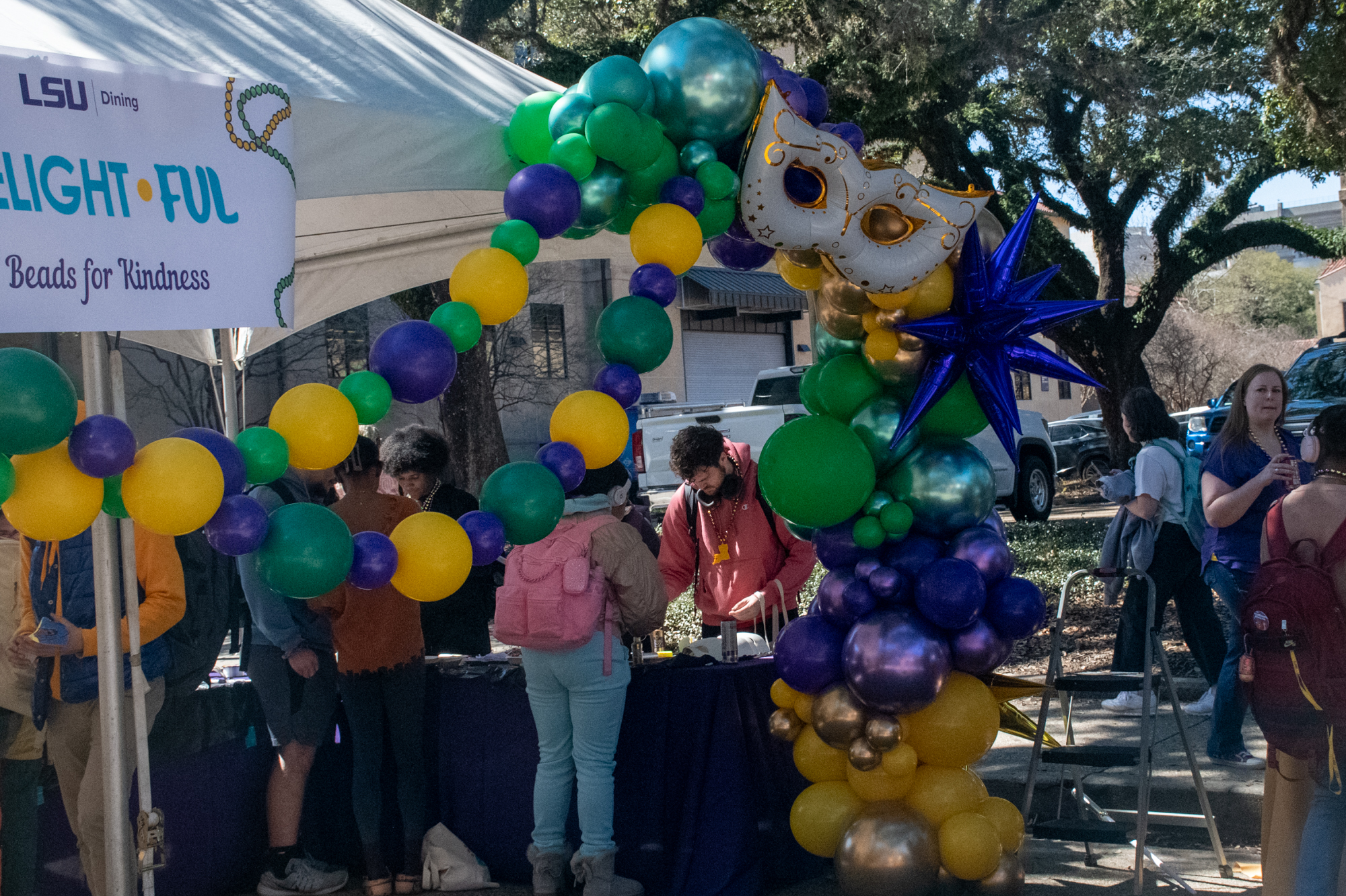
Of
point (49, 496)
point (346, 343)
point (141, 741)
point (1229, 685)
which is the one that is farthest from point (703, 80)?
point (346, 343)

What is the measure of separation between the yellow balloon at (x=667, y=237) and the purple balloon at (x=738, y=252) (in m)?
0.55

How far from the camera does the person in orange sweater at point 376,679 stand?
14.9ft

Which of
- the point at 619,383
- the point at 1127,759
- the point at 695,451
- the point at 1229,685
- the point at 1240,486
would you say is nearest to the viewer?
the point at 619,383

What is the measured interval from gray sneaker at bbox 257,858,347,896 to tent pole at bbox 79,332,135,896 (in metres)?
1.23

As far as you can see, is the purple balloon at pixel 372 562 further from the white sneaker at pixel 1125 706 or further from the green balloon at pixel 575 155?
the white sneaker at pixel 1125 706

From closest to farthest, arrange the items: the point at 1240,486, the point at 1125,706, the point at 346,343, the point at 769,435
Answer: the point at 1240,486
the point at 1125,706
the point at 769,435
the point at 346,343

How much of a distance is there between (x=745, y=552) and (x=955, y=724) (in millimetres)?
1362

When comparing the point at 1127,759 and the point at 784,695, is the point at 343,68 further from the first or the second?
the point at 1127,759

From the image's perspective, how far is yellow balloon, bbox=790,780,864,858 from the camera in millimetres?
4000

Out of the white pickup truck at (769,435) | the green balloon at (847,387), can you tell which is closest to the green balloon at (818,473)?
the green balloon at (847,387)

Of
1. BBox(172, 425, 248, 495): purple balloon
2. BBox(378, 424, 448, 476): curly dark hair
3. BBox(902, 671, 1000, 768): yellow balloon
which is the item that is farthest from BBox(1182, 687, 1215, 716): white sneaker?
BBox(172, 425, 248, 495): purple balloon

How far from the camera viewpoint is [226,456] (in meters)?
2.83

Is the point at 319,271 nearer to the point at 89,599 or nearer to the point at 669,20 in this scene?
the point at 89,599

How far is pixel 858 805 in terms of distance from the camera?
158 inches
